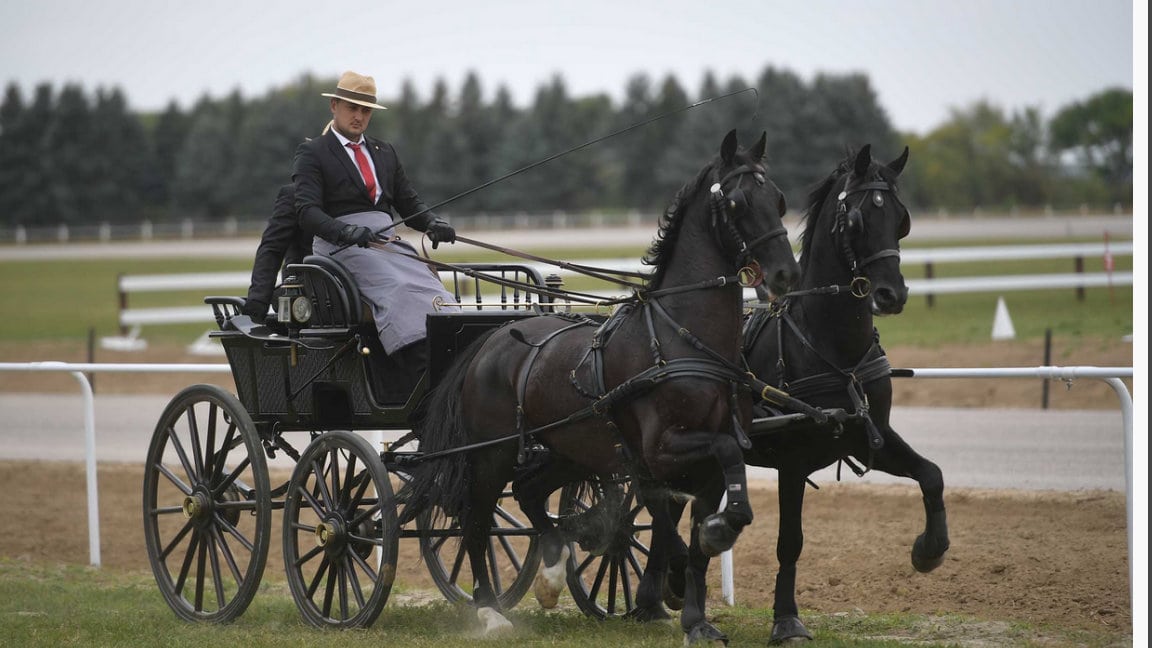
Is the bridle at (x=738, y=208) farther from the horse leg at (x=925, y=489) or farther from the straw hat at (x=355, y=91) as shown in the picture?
the straw hat at (x=355, y=91)

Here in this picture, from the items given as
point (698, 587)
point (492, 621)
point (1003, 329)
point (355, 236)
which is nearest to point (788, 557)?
point (698, 587)

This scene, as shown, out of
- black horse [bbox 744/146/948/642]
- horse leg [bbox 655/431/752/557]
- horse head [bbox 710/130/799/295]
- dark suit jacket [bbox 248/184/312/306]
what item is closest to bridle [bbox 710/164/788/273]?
horse head [bbox 710/130/799/295]

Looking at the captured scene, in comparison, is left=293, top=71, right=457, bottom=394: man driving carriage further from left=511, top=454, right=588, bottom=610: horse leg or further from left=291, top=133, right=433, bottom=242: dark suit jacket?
left=511, top=454, right=588, bottom=610: horse leg

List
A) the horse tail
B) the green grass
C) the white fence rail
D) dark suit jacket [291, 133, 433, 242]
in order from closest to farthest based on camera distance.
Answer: the green grass → the horse tail → dark suit jacket [291, 133, 433, 242] → the white fence rail

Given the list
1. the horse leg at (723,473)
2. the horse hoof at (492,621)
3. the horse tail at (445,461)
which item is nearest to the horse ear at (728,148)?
the horse leg at (723,473)

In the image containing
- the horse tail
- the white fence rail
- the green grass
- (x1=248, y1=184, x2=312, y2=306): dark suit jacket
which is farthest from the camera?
the white fence rail

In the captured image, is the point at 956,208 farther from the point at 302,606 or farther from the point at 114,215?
the point at 302,606

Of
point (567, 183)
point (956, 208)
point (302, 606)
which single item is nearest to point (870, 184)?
point (302, 606)

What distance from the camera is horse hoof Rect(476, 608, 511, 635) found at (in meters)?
6.87

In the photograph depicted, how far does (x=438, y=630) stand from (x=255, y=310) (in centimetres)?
202

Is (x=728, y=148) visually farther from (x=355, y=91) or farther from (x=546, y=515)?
(x=355, y=91)

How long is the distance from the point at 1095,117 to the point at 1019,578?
33.3 m

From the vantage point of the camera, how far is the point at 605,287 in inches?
1000

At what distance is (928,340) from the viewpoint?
777 inches
